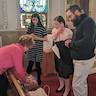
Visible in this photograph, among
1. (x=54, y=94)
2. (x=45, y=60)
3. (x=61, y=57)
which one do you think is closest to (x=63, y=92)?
(x=54, y=94)

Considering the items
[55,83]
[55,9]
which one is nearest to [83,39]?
[55,83]

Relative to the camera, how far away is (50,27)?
18.7 ft

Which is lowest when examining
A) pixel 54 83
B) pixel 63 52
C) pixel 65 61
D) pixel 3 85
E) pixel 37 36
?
pixel 54 83

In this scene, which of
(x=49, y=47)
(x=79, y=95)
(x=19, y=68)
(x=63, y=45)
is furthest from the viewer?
(x=49, y=47)

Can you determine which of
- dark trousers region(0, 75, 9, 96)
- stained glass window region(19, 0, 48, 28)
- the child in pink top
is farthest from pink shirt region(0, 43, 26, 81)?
stained glass window region(19, 0, 48, 28)

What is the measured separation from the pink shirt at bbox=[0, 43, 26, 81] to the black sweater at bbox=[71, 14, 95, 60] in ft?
2.67

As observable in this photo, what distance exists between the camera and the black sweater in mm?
3223

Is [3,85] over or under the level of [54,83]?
over

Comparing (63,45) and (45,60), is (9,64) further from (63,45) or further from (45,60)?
(45,60)

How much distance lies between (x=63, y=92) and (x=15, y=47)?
179 cm

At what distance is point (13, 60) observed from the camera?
9.27 ft

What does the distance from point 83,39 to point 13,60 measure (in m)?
0.96

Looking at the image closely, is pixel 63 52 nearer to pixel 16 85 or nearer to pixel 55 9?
pixel 16 85

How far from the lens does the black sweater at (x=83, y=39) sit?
3.22 m
